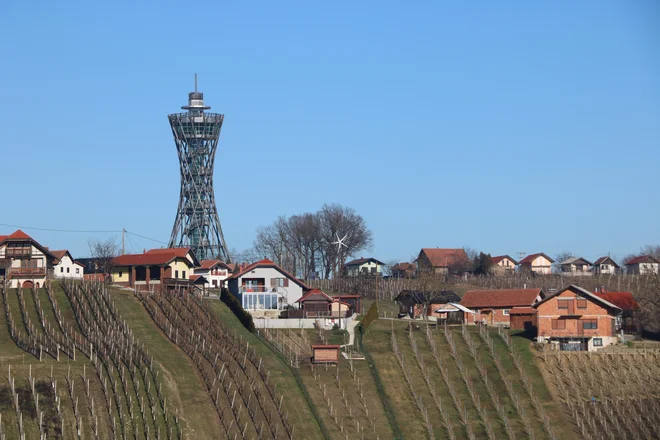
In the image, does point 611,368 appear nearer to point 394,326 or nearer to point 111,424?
point 394,326

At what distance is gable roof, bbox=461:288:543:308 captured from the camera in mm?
90750

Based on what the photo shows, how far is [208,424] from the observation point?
194 ft

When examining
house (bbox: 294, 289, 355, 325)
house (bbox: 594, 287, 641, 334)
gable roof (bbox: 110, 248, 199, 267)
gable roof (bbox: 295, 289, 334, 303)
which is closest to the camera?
house (bbox: 294, 289, 355, 325)

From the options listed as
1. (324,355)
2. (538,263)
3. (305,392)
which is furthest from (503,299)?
(538,263)

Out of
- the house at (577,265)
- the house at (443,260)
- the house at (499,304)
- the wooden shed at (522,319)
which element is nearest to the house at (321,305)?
the house at (499,304)

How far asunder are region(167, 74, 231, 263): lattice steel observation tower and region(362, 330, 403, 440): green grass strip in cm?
7769

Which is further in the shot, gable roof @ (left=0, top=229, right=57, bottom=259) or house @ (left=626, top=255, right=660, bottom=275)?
house @ (left=626, top=255, right=660, bottom=275)

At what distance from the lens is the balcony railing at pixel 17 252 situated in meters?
98.4

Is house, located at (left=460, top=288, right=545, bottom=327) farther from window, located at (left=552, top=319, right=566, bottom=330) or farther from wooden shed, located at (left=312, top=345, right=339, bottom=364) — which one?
wooden shed, located at (left=312, top=345, right=339, bottom=364)

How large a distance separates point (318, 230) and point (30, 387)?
296 ft

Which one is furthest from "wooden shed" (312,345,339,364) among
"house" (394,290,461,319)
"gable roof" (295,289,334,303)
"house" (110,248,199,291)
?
"house" (110,248,199,291)

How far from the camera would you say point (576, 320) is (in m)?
82.4

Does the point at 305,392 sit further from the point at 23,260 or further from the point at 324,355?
the point at 23,260

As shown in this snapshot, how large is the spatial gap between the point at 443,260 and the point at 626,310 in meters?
54.5
